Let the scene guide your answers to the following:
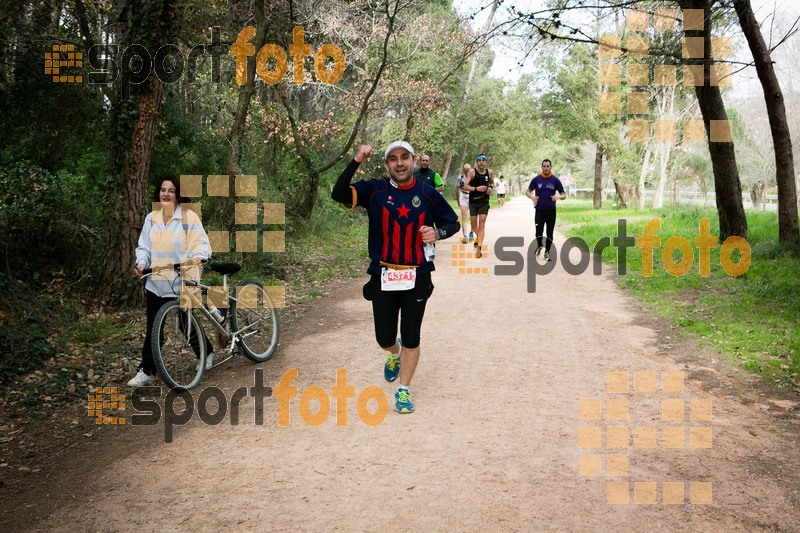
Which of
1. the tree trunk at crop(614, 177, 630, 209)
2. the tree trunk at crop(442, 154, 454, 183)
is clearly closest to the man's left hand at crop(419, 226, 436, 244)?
the tree trunk at crop(614, 177, 630, 209)

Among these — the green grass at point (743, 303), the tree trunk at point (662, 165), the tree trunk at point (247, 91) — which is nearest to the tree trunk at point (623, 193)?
the tree trunk at point (662, 165)

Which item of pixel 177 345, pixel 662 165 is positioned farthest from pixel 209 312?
pixel 662 165

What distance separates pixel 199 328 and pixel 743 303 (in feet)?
26.6

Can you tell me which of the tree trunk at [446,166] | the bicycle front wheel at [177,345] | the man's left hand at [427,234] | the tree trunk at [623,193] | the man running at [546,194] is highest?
the tree trunk at [446,166]

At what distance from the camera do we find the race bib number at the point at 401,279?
594 cm

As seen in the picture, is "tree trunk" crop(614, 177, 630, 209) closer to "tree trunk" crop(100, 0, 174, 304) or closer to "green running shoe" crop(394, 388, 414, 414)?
"tree trunk" crop(100, 0, 174, 304)

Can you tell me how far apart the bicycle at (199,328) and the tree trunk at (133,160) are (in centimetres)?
244

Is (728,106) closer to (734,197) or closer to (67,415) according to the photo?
(734,197)

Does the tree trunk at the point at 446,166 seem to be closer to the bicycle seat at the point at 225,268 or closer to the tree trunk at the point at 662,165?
the tree trunk at the point at 662,165

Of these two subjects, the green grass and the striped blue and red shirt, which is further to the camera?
the green grass

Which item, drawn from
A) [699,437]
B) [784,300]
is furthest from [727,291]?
[699,437]

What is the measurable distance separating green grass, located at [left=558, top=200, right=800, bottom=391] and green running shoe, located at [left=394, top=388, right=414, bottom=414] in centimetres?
378

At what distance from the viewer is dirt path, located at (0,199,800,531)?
4184 millimetres

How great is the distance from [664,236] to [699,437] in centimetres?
1504
